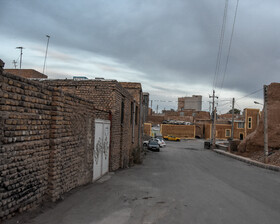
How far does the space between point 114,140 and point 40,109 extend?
718 centimetres

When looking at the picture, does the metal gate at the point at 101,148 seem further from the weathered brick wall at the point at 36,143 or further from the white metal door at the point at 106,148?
the weathered brick wall at the point at 36,143

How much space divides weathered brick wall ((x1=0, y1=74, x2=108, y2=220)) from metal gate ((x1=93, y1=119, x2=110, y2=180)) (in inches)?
66.4

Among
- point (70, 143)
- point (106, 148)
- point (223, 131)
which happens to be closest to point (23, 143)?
point (70, 143)

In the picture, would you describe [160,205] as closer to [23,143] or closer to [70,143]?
[70,143]

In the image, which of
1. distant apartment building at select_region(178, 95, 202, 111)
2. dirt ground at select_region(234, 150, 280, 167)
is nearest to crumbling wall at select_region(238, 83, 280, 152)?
dirt ground at select_region(234, 150, 280, 167)

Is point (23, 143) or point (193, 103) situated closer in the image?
point (23, 143)

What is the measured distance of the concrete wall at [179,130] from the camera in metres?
62.5

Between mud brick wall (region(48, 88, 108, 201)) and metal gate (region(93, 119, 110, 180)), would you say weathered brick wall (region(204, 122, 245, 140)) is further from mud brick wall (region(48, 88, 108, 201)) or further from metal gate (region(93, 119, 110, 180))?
mud brick wall (region(48, 88, 108, 201))

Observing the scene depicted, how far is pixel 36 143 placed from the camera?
5.23 meters

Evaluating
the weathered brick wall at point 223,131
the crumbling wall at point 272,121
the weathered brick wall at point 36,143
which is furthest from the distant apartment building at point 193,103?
the weathered brick wall at point 36,143

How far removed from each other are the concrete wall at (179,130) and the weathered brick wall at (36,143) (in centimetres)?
5535

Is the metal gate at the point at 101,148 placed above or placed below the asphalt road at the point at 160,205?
above

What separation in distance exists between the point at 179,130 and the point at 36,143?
59404 mm

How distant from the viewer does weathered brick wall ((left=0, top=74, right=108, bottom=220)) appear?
4316 millimetres
